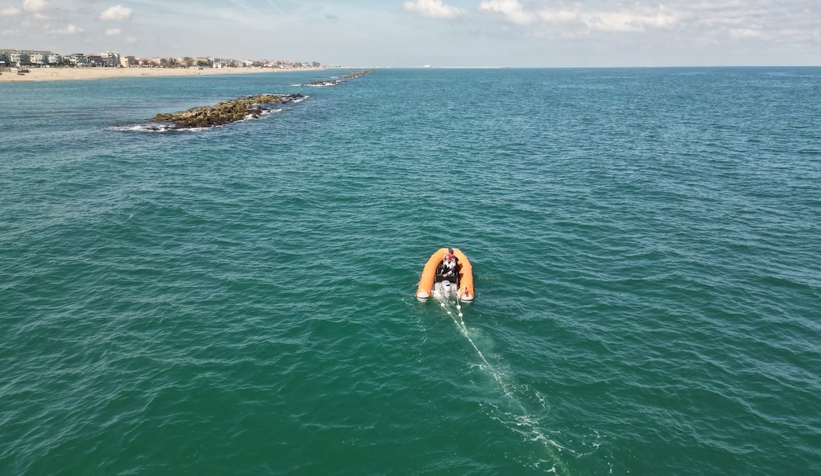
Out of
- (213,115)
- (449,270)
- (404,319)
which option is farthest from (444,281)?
(213,115)

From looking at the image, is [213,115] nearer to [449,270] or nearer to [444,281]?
[449,270]

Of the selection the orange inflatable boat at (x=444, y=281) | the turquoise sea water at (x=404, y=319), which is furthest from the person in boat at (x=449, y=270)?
the turquoise sea water at (x=404, y=319)

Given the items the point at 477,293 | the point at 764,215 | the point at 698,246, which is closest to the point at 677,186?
the point at 764,215

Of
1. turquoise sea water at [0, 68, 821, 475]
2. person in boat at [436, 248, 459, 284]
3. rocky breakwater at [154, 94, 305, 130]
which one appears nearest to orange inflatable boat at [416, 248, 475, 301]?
person in boat at [436, 248, 459, 284]

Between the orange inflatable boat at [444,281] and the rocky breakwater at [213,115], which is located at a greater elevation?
the rocky breakwater at [213,115]

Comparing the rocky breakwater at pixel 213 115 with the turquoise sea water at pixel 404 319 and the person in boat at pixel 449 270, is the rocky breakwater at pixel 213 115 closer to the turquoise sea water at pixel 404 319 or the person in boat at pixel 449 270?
the turquoise sea water at pixel 404 319
